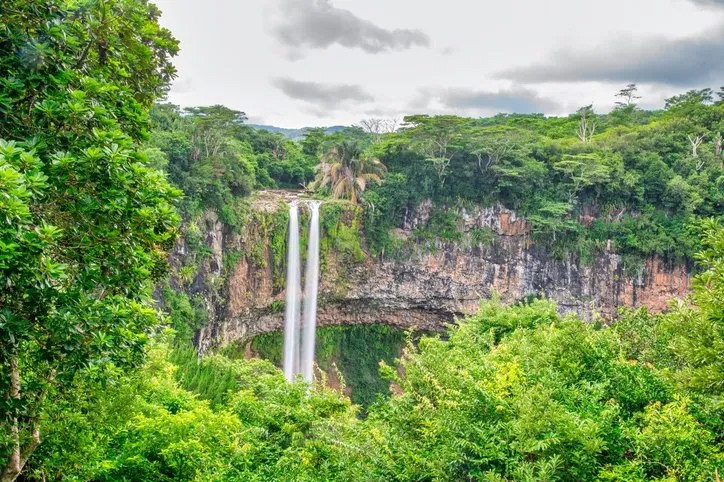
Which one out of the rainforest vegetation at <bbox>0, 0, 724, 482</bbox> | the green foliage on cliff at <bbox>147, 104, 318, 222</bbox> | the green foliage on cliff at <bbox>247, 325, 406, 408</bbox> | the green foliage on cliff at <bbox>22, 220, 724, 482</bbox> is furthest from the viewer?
the green foliage on cliff at <bbox>247, 325, 406, 408</bbox>

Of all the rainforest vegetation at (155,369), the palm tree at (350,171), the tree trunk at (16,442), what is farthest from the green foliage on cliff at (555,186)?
the tree trunk at (16,442)

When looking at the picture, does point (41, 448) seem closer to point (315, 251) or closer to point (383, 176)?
point (315, 251)

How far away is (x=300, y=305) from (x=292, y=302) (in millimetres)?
553

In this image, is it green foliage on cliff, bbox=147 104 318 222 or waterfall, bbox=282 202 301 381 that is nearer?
green foliage on cliff, bbox=147 104 318 222

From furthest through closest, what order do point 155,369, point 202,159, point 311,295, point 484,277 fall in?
1. point 484,277
2. point 311,295
3. point 202,159
4. point 155,369

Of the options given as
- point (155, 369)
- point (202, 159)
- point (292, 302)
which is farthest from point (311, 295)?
→ point (155, 369)

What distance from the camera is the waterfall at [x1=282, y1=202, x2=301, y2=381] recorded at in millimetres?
20312

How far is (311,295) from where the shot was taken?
2145cm

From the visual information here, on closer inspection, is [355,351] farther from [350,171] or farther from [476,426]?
[476,426]

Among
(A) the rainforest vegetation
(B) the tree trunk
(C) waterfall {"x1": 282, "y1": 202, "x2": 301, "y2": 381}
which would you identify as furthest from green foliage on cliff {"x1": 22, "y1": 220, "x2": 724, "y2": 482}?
(C) waterfall {"x1": 282, "y1": 202, "x2": 301, "y2": 381}

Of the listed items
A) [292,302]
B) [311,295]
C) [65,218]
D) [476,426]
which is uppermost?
[65,218]

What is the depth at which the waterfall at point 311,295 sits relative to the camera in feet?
68.6

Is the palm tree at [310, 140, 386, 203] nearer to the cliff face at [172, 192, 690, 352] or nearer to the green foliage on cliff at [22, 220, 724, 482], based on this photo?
the cliff face at [172, 192, 690, 352]

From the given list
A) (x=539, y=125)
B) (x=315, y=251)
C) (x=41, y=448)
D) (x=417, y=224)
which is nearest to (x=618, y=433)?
(x=41, y=448)
